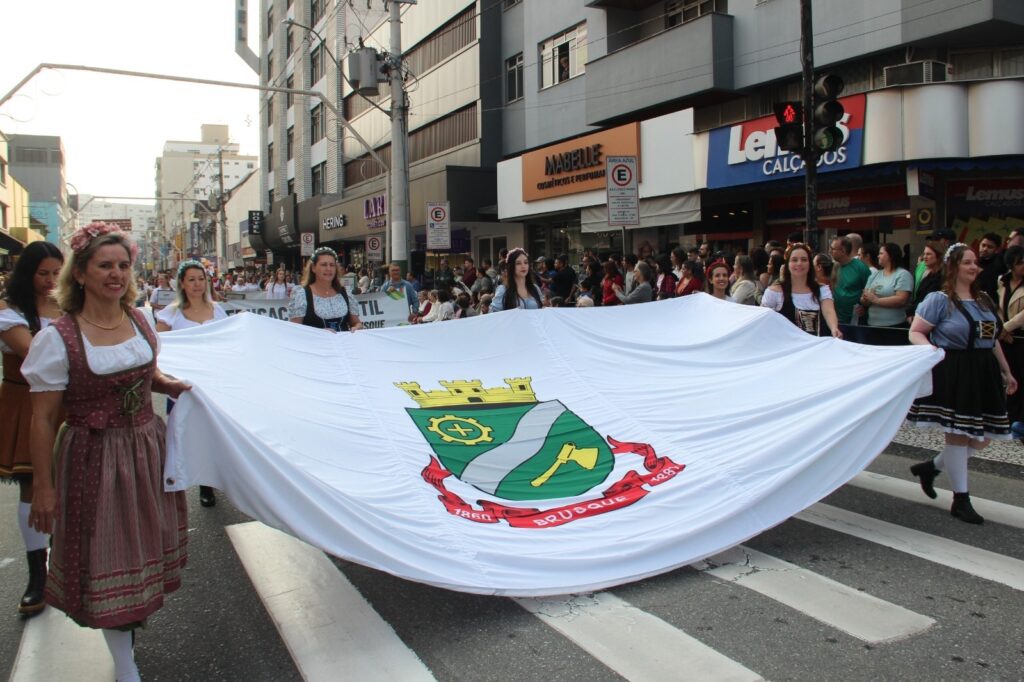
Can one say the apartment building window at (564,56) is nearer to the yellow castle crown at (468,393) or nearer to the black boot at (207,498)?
the yellow castle crown at (468,393)

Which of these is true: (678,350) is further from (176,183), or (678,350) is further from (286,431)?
(176,183)

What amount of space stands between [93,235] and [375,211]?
92.4 ft

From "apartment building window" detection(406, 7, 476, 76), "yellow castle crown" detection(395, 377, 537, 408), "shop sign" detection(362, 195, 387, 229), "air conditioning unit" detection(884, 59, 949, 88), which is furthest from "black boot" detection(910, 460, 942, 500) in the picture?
"shop sign" detection(362, 195, 387, 229)

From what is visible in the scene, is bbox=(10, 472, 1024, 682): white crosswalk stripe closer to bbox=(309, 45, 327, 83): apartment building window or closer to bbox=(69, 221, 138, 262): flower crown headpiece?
bbox=(69, 221, 138, 262): flower crown headpiece

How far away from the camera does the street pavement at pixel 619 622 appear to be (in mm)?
3580

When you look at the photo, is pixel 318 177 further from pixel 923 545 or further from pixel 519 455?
pixel 923 545

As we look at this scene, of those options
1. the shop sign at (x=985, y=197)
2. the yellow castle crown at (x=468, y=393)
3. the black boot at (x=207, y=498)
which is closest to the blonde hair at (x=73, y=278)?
the yellow castle crown at (x=468, y=393)

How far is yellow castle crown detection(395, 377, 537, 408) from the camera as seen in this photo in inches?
215

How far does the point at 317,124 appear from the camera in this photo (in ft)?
151

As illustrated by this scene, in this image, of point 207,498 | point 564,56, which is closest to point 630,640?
point 207,498

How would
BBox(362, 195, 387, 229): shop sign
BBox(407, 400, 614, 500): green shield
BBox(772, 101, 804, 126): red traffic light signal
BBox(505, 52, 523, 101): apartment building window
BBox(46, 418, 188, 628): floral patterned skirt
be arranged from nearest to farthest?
BBox(46, 418, 188, 628): floral patterned skirt < BBox(407, 400, 614, 500): green shield < BBox(772, 101, 804, 126): red traffic light signal < BBox(505, 52, 523, 101): apartment building window < BBox(362, 195, 387, 229): shop sign

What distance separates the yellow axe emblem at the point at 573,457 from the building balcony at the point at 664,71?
1429 cm

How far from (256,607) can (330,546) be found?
0.98 metres

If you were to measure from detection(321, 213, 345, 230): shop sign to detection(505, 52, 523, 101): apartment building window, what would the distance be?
39.9 feet
